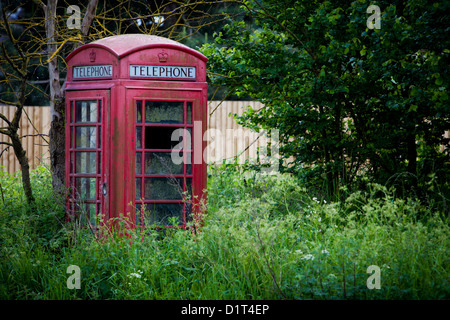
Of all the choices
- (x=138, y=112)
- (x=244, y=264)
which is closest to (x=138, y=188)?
(x=138, y=112)

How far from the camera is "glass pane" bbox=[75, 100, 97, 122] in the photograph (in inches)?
219

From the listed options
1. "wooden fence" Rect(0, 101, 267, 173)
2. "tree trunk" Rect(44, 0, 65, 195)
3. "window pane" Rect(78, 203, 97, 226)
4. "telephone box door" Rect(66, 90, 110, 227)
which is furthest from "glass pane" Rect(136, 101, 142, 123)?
"wooden fence" Rect(0, 101, 267, 173)

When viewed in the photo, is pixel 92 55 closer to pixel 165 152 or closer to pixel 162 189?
pixel 165 152

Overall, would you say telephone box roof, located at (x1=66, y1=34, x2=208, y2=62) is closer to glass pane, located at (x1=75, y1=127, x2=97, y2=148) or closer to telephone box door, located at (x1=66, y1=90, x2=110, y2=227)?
telephone box door, located at (x1=66, y1=90, x2=110, y2=227)

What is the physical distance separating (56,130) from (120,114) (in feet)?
7.50

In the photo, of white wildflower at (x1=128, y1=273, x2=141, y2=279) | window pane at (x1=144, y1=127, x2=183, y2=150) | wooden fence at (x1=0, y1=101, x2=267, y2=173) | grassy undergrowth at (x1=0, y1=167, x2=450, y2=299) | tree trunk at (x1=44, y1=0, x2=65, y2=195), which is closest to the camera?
grassy undergrowth at (x1=0, y1=167, x2=450, y2=299)

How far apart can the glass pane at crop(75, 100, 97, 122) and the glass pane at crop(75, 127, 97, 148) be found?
105mm

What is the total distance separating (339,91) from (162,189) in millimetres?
2498

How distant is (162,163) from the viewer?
552cm

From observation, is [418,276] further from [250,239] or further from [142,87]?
[142,87]

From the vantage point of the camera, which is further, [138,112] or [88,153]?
[88,153]

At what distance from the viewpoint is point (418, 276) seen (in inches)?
147

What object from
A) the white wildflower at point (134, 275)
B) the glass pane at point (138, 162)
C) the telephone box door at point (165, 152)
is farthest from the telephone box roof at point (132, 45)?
the white wildflower at point (134, 275)

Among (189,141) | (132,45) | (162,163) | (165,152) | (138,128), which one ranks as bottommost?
(162,163)
